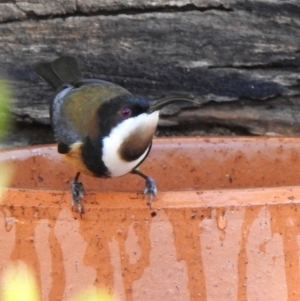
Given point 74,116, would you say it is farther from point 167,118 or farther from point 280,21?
point 280,21

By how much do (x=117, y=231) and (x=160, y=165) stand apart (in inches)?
25.0

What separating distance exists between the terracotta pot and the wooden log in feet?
2.43

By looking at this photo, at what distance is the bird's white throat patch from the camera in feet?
5.29

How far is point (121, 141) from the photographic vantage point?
163cm

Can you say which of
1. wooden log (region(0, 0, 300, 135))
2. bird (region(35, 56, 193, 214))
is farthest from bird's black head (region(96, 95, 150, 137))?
wooden log (region(0, 0, 300, 135))

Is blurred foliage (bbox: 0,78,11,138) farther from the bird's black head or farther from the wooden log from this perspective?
the bird's black head

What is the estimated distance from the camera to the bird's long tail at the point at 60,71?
6.44ft

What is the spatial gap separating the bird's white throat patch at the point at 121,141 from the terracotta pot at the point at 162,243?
0.22m

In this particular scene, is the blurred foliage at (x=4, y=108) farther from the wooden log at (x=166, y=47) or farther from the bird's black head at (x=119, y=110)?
the bird's black head at (x=119, y=110)

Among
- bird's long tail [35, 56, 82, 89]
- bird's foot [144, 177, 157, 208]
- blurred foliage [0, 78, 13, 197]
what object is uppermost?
bird's long tail [35, 56, 82, 89]

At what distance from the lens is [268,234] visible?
1.37 metres

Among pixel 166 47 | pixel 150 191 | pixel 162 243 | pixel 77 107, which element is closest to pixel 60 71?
pixel 77 107

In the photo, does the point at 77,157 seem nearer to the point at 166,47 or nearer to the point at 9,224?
the point at 9,224

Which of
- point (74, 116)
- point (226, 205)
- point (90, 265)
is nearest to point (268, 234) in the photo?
point (226, 205)
